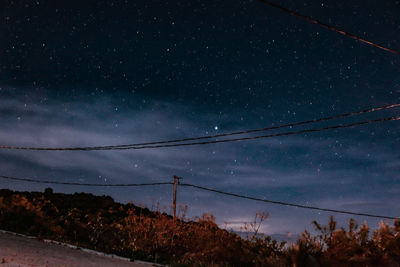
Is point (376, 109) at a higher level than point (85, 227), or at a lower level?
higher

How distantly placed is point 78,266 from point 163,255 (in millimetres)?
5712

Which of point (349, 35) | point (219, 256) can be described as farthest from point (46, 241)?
point (349, 35)

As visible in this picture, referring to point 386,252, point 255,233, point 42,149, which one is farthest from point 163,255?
point 42,149

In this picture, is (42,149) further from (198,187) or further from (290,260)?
(290,260)

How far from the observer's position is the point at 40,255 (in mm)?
8352

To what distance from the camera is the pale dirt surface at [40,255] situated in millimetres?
7400

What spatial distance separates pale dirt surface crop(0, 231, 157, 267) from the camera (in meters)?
7.40

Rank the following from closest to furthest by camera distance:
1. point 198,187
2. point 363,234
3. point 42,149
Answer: point 363,234 < point 42,149 < point 198,187

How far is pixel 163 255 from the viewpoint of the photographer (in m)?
13.1

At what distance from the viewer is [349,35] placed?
26.0ft

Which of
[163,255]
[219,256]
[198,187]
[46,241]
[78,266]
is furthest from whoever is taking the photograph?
[198,187]

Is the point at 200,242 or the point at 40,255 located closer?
the point at 40,255

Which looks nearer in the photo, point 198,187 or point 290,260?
point 290,260

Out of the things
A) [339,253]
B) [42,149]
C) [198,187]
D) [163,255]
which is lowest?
[163,255]
